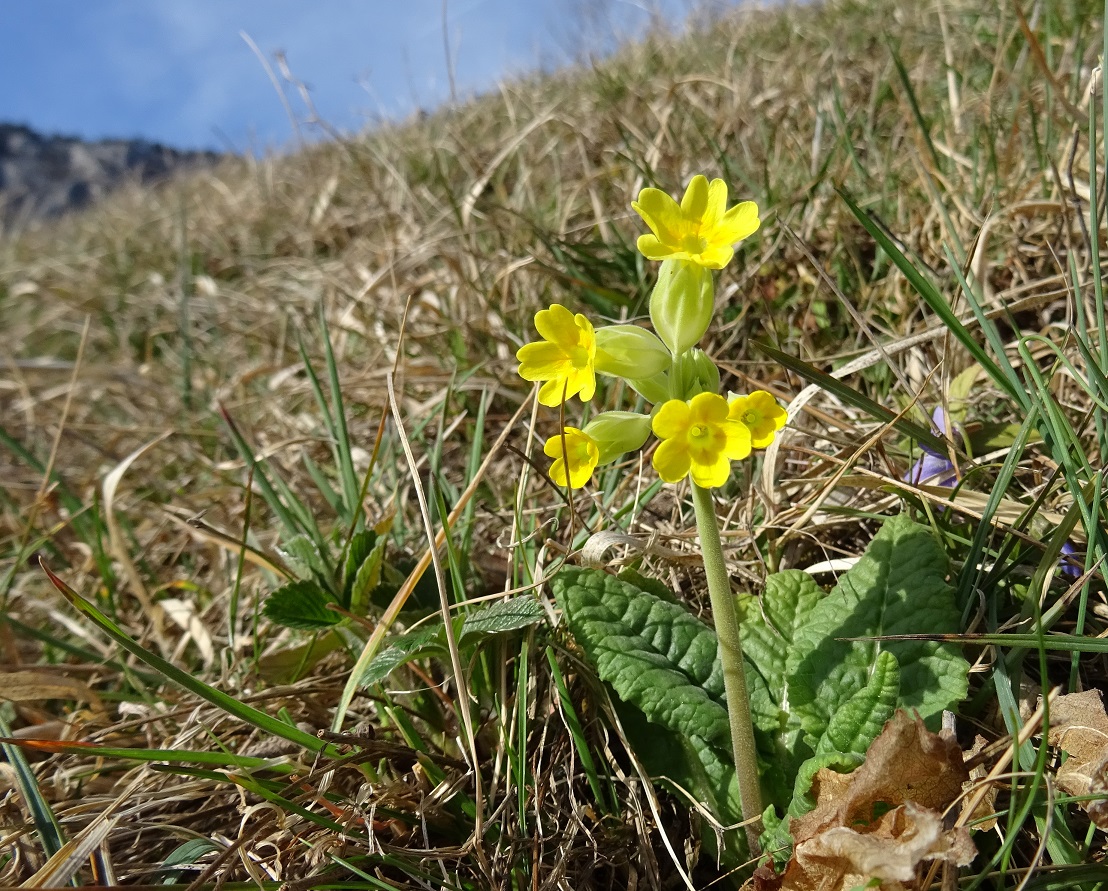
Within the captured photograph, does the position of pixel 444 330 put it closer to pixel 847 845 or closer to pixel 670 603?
pixel 670 603

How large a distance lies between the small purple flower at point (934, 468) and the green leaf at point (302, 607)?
121 cm

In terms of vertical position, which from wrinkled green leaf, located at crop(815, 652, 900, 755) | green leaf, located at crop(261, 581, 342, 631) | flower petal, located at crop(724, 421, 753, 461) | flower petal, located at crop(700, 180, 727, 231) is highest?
flower petal, located at crop(700, 180, 727, 231)

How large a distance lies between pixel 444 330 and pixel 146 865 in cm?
197

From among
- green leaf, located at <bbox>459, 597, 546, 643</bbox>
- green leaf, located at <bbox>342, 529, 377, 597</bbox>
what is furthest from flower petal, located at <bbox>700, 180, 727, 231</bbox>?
green leaf, located at <bbox>342, 529, 377, 597</bbox>

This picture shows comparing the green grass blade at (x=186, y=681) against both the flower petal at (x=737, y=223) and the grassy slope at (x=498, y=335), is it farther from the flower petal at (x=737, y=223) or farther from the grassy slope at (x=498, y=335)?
the flower petal at (x=737, y=223)

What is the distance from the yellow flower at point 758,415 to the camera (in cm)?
110

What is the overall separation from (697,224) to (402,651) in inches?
34.4

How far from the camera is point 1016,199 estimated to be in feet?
7.93

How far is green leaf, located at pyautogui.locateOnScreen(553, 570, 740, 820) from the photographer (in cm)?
133

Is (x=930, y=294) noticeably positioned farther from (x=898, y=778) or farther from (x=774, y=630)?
(x=898, y=778)

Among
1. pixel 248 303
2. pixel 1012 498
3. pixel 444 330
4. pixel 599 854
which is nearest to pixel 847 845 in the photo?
pixel 599 854

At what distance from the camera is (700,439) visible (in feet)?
3.64

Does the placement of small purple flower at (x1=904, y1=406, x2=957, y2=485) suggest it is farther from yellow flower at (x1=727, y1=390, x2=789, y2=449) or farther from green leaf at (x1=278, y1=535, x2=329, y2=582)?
green leaf at (x1=278, y1=535, x2=329, y2=582)

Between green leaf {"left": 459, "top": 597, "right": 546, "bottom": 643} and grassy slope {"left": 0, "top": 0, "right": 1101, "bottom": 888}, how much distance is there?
0.31ft
